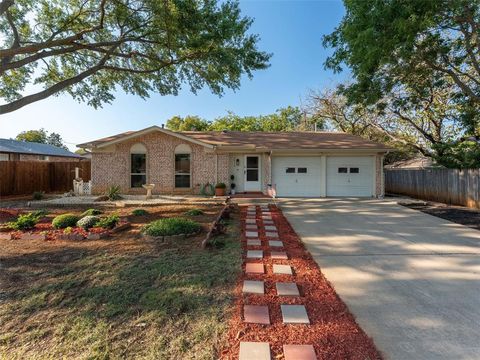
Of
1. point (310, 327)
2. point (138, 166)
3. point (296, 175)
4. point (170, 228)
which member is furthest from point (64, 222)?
point (296, 175)

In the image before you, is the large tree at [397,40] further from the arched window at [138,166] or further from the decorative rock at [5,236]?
the decorative rock at [5,236]

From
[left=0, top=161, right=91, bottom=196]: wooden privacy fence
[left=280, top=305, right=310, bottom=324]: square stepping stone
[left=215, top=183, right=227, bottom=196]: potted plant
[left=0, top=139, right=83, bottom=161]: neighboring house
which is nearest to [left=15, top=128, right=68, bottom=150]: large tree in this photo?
[left=0, top=139, right=83, bottom=161]: neighboring house

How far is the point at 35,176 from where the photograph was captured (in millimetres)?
15094

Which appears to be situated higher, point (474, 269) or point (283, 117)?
point (283, 117)

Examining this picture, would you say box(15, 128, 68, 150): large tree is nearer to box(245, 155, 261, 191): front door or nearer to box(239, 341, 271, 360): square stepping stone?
box(245, 155, 261, 191): front door

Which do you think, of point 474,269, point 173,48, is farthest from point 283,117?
point 474,269

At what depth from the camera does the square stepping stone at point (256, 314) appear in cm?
266

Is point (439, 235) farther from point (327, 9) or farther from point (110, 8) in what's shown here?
point (110, 8)

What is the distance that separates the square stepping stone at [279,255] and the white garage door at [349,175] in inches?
388

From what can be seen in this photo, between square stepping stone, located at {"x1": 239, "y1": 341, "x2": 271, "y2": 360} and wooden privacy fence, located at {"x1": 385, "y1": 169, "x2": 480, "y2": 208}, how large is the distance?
1229 centimetres

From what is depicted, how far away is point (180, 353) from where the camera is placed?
221 cm

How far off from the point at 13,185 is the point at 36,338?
1525 cm

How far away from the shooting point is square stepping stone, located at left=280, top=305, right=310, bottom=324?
266 cm

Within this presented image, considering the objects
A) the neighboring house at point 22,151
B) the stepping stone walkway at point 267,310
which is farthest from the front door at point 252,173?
the neighboring house at point 22,151
